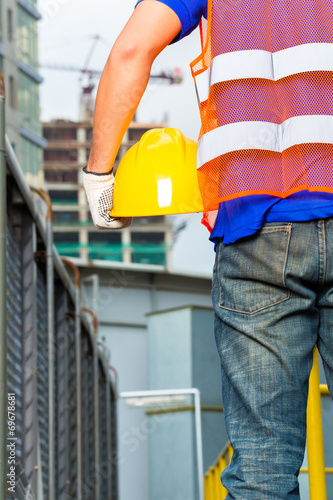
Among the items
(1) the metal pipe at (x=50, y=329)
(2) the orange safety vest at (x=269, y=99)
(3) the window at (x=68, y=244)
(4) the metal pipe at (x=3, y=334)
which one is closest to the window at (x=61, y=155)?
(3) the window at (x=68, y=244)

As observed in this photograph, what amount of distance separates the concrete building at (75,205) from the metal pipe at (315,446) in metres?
44.9

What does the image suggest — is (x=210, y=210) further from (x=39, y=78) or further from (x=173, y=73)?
(x=173, y=73)

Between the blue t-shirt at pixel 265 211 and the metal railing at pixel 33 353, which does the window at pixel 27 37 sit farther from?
the blue t-shirt at pixel 265 211

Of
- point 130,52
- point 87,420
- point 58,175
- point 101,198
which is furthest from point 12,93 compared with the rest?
point 130,52

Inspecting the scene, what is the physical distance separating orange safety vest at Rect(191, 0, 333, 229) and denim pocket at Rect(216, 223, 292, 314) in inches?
3.5

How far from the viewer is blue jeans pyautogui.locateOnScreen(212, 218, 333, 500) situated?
1732 millimetres

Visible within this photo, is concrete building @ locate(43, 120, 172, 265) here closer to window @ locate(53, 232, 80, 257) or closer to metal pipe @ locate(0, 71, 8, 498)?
window @ locate(53, 232, 80, 257)

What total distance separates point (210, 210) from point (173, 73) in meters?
71.6

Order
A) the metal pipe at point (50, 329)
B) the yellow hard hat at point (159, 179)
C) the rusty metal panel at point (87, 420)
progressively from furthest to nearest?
1. the rusty metal panel at point (87, 420)
2. the metal pipe at point (50, 329)
3. the yellow hard hat at point (159, 179)

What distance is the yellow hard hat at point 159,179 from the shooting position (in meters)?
2.14

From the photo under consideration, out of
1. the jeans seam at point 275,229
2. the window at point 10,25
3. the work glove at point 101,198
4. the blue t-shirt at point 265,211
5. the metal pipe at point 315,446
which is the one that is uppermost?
the window at point 10,25

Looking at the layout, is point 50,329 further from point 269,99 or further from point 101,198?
point 269,99

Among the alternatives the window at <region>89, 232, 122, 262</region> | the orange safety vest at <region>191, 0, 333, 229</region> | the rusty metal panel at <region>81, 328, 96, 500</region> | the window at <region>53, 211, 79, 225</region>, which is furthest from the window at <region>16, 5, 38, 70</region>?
the orange safety vest at <region>191, 0, 333, 229</region>

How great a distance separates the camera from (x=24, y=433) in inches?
170
